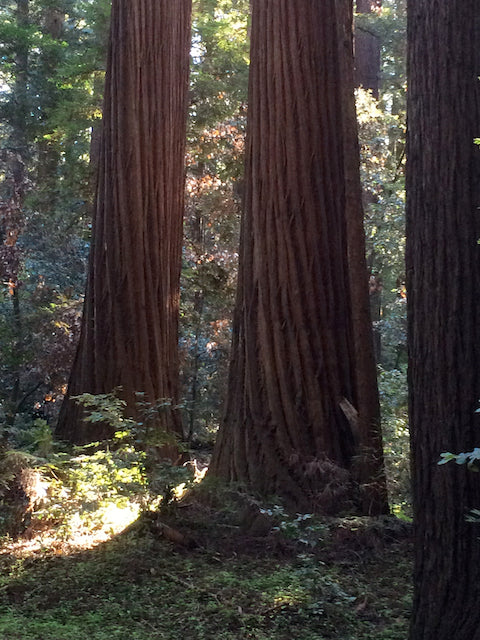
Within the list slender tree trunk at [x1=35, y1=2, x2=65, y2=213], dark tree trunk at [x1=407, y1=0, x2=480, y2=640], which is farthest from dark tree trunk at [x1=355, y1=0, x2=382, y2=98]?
dark tree trunk at [x1=407, y1=0, x2=480, y2=640]

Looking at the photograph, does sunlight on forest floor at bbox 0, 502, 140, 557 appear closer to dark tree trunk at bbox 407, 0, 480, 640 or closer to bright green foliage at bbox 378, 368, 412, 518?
bright green foliage at bbox 378, 368, 412, 518

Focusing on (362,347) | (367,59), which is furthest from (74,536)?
(367,59)

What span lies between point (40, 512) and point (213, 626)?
2.09 meters

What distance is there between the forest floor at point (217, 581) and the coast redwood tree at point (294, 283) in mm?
554

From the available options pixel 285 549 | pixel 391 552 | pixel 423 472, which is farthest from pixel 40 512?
pixel 423 472

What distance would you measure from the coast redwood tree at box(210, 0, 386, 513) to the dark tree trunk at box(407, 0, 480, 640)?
87.2 inches

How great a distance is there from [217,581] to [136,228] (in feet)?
16.9

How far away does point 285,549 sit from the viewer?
518cm

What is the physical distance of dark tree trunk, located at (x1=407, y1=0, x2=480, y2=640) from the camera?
3129mm

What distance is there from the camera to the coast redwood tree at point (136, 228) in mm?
8609

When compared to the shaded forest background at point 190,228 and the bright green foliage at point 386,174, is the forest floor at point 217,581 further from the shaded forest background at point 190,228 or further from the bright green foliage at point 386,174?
the bright green foliage at point 386,174

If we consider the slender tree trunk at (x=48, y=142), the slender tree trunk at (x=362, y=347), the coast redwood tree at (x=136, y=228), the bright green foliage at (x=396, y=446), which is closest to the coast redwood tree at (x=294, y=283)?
the slender tree trunk at (x=362, y=347)

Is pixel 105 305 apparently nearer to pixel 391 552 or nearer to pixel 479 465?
pixel 391 552

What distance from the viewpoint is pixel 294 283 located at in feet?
21.0
